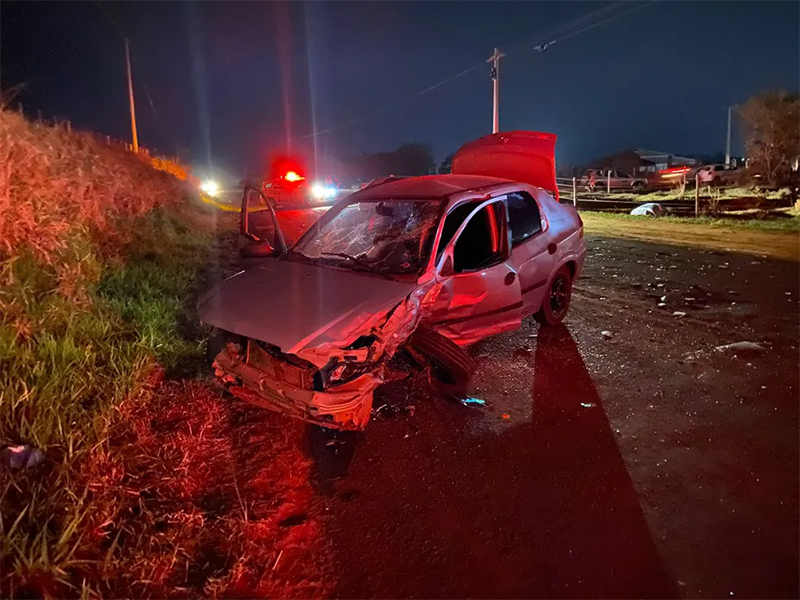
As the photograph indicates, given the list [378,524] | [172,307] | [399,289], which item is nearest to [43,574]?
[378,524]

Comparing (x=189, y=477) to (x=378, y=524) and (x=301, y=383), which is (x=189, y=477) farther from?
(x=378, y=524)

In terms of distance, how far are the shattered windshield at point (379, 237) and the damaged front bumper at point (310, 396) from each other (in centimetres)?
109

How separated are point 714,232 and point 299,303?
39.1ft

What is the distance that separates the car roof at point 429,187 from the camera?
4809 millimetres

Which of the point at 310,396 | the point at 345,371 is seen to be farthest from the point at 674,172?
the point at 310,396

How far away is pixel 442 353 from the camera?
3.91 meters

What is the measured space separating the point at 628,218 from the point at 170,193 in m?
13.2

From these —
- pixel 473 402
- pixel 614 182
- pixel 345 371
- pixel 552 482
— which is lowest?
pixel 552 482

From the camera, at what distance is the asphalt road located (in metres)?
2.51

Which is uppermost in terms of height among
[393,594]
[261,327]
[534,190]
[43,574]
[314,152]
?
[314,152]

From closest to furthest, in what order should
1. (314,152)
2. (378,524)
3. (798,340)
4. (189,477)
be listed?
(378,524) < (189,477) < (798,340) < (314,152)

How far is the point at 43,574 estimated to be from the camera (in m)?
2.36

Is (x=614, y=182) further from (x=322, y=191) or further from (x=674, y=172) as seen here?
(x=322, y=191)

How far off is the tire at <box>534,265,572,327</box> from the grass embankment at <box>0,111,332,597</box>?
3.02 metres
